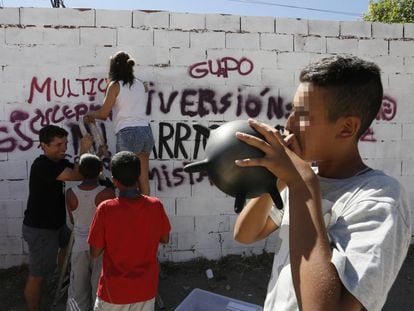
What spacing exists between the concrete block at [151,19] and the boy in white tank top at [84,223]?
154 cm

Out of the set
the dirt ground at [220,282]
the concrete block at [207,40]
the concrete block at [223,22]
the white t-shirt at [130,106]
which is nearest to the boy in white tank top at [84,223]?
the dirt ground at [220,282]

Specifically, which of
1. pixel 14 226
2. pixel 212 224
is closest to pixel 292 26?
pixel 212 224

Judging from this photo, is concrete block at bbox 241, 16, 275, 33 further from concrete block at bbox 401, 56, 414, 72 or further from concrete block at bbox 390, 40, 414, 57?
concrete block at bbox 401, 56, 414, 72

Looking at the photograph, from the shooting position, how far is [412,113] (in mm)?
4441

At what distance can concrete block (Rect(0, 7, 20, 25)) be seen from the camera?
146 inches

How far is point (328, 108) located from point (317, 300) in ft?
1.76

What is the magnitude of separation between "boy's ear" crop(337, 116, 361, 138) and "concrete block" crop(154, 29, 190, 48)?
2.98 m

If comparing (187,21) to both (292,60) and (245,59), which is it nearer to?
(245,59)

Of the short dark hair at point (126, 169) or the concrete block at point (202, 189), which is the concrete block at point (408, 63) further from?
the short dark hair at point (126, 169)

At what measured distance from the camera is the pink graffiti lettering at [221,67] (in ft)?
13.3

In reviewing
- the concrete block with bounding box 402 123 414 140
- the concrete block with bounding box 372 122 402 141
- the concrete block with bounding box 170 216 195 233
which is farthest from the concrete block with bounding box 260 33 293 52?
the concrete block with bounding box 170 216 195 233

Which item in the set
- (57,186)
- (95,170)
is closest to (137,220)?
(95,170)

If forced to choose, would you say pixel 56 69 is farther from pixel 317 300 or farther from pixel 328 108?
pixel 317 300

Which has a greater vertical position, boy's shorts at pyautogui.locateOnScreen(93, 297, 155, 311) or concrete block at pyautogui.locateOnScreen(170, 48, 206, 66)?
concrete block at pyautogui.locateOnScreen(170, 48, 206, 66)
